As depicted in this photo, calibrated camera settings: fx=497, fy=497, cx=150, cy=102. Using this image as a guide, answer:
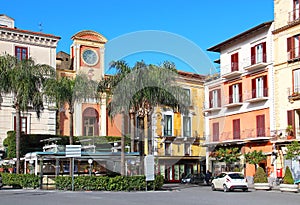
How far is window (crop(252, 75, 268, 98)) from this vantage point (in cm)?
4716

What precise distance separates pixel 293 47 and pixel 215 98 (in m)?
13.1

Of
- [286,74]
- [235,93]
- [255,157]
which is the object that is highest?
[286,74]

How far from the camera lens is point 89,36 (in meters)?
57.9

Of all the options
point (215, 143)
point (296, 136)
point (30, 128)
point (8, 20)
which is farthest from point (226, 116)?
point (8, 20)

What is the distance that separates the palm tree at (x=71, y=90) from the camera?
41875 mm

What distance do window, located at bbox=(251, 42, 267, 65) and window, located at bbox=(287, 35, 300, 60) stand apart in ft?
10.3

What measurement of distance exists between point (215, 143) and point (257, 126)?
23.7 feet

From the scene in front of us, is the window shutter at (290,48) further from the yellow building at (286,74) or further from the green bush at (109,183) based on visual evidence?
the green bush at (109,183)

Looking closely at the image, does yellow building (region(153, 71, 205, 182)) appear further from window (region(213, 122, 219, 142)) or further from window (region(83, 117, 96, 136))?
window (region(83, 117, 96, 136))

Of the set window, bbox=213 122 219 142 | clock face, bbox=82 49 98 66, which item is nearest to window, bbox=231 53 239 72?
window, bbox=213 122 219 142

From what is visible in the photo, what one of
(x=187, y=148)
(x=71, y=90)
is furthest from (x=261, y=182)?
(x=187, y=148)

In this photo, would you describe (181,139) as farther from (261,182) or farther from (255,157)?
(261,182)

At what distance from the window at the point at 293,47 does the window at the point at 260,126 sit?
6.62 m

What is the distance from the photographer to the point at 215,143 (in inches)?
2131
